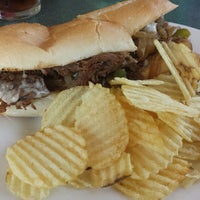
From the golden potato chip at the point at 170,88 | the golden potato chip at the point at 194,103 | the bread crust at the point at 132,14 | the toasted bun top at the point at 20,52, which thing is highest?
the bread crust at the point at 132,14

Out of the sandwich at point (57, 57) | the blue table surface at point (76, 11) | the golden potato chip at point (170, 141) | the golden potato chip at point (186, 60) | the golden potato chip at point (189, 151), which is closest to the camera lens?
the golden potato chip at point (170, 141)

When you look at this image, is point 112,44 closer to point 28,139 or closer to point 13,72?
point 13,72

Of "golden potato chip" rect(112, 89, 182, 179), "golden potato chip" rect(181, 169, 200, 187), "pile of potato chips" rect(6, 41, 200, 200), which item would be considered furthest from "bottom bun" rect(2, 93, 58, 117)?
"golden potato chip" rect(181, 169, 200, 187)

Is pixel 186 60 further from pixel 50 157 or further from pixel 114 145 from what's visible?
pixel 50 157

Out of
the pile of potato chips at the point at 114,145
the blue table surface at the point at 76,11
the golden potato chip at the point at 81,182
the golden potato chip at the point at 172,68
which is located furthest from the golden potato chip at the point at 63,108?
the blue table surface at the point at 76,11

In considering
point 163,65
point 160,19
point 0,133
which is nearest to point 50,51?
point 0,133

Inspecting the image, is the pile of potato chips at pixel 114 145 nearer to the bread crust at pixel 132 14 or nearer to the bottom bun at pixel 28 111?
the bottom bun at pixel 28 111

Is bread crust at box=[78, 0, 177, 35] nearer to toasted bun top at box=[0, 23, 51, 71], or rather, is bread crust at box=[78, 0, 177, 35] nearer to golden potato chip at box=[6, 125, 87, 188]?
toasted bun top at box=[0, 23, 51, 71]

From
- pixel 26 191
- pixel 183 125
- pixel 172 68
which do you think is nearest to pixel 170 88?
pixel 172 68
